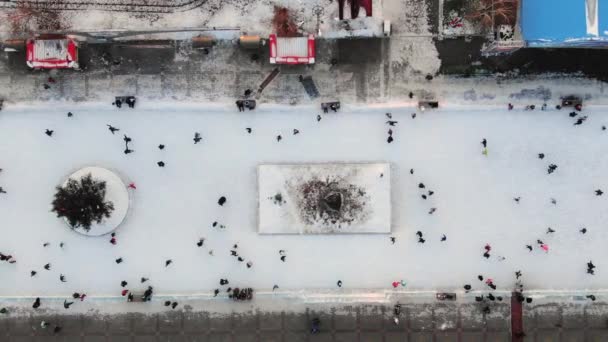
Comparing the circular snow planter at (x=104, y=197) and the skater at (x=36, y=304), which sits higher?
the circular snow planter at (x=104, y=197)

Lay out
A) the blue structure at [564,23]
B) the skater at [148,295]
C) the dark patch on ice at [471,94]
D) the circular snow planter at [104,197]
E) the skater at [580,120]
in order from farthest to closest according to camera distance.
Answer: the skater at [148,295]
the dark patch on ice at [471,94]
the skater at [580,120]
the circular snow planter at [104,197]
the blue structure at [564,23]

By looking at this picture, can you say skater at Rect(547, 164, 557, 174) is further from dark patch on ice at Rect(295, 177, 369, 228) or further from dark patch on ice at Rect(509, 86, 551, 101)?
dark patch on ice at Rect(295, 177, 369, 228)

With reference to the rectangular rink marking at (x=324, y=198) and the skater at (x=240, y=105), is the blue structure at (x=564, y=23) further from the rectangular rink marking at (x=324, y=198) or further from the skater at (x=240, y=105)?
the skater at (x=240, y=105)

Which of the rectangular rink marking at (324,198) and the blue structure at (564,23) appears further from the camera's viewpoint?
the rectangular rink marking at (324,198)

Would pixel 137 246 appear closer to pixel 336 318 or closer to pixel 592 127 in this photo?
pixel 336 318

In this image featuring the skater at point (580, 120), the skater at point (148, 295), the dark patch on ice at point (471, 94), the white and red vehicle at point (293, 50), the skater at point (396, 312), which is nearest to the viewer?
the white and red vehicle at point (293, 50)

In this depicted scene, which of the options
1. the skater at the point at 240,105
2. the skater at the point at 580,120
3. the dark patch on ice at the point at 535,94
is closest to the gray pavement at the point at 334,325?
the skater at the point at 580,120

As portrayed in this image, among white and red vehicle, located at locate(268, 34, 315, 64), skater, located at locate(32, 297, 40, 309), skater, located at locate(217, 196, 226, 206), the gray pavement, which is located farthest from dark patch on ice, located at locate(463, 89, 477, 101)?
skater, located at locate(32, 297, 40, 309)
